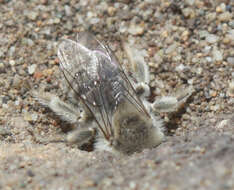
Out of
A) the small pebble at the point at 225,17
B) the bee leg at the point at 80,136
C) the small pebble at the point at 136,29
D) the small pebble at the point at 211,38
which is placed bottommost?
the bee leg at the point at 80,136

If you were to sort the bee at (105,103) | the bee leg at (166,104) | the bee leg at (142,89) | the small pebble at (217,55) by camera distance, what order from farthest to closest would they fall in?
the small pebble at (217,55), the bee leg at (142,89), the bee leg at (166,104), the bee at (105,103)

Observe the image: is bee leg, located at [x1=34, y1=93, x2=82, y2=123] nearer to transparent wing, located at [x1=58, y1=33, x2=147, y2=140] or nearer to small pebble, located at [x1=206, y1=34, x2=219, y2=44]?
transparent wing, located at [x1=58, y1=33, x2=147, y2=140]

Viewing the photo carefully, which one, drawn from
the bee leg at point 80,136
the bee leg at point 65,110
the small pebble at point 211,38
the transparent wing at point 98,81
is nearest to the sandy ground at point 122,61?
the small pebble at point 211,38

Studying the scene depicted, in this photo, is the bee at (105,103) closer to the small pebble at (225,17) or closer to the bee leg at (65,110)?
the bee leg at (65,110)

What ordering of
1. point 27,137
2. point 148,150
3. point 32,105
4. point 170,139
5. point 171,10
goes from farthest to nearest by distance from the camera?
1. point 171,10
2. point 32,105
3. point 27,137
4. point 170,139
5. point 148,150

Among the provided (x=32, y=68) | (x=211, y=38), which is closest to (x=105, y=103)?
(x=32, y=68)

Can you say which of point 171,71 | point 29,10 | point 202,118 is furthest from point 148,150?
point 29,10

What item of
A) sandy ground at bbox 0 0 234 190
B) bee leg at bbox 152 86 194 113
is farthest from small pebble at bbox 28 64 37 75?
bee leg at bbox 152 86 194 113

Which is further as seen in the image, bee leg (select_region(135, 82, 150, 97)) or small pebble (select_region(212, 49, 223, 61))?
small pebble (select_region(212, 49, 223, 61))

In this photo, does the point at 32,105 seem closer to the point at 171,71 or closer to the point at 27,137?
the point at 27,137
